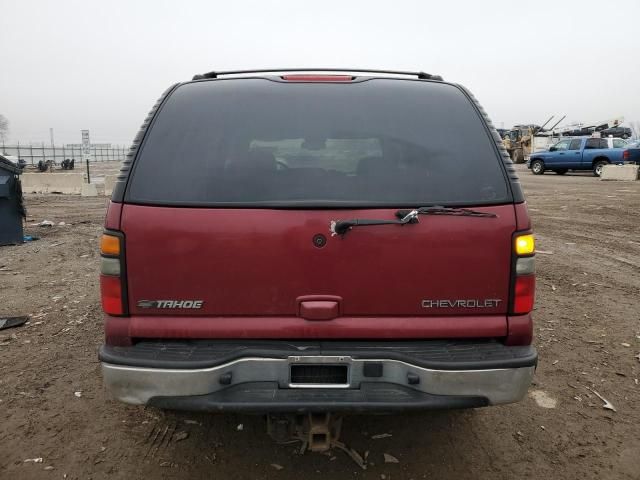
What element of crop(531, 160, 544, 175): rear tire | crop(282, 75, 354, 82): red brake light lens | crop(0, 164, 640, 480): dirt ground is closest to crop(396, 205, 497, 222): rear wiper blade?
crop(282, 75, 354, 82): red brake light lens

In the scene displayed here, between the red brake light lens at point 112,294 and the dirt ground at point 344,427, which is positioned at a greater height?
the red brake light lens at point 112,294

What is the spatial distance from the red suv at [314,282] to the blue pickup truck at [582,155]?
950 inches

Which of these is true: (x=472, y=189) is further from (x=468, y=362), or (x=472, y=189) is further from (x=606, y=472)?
(x=606, y=472)

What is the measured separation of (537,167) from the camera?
26.0 m

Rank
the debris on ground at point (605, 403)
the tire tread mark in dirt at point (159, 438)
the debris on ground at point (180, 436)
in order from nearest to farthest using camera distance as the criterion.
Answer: the tire tread mark in dirt at point (159, 438) < the debris on ground at point (180, 436) < the debris on ground at point (605, 403)

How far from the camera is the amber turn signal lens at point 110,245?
227cm

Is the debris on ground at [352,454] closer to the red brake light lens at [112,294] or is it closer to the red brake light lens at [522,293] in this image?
the red brake light lens at [522,293]

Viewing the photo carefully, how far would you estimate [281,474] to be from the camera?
104 inches

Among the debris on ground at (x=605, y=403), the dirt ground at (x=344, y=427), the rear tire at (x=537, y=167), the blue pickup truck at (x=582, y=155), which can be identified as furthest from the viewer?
the rear tire at (x=537, y=167)

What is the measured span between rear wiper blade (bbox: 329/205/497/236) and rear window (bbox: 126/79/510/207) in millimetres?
57

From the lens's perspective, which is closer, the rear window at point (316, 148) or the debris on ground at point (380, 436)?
the rear window at point (316, 148)

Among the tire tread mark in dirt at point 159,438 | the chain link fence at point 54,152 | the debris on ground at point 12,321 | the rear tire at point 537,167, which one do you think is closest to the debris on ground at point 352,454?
the tire tread mark in dirt at point 159,438

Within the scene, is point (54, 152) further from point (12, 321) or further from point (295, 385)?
point (295, 385)

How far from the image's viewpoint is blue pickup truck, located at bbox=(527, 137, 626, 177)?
2297cm
